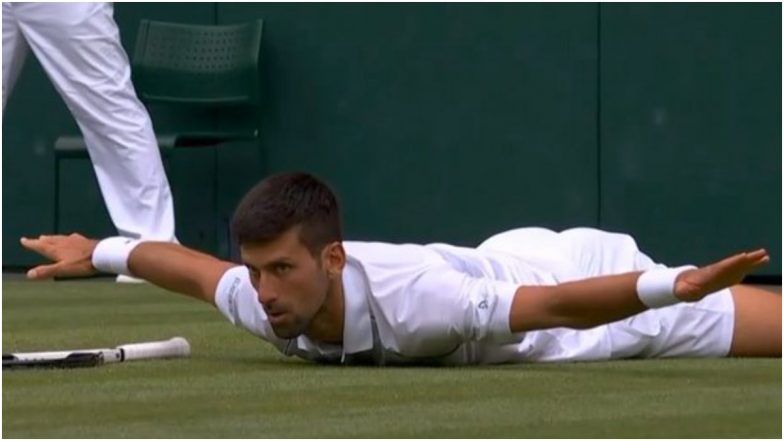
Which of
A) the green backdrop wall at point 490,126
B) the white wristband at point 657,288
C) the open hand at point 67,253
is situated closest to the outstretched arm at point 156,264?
the open hand at point 67,253

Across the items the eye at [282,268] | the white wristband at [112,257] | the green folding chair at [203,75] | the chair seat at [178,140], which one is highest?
the eye at [282,268]

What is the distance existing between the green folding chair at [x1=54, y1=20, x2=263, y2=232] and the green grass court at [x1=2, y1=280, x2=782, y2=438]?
239 inches

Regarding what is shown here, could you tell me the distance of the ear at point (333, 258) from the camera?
6.60 metres

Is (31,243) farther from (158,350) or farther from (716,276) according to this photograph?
(716,276)

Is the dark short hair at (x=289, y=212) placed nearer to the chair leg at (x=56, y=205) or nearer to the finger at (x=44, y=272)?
the finger at (x=44, y=272)

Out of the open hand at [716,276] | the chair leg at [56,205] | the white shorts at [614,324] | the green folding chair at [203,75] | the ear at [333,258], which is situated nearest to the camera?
the open hand at [716,276]

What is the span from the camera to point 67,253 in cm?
718

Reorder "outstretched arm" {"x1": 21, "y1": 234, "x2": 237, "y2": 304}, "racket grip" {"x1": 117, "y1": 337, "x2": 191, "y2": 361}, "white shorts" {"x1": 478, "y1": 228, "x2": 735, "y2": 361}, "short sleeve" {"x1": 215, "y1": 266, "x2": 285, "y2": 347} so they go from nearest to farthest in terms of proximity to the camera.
Answer: "short sleeve" {"x1": 215, "y1": 266, "x2": 285, "y2": 347}
"outstretched arm" {"x1": 21, "y1": 234, "x2": 237, "y2": 304}
"white shorts" {"x1": 478, "y1": 228, "x2": 735, "y2": 361}
"racket grip" {"x1": 117, "y1": 337, "x2": 191, "y2": 361}

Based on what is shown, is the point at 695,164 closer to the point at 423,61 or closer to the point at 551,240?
the point at 423,61

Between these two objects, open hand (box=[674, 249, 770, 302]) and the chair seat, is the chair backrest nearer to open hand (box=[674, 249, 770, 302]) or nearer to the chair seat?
the chair seat

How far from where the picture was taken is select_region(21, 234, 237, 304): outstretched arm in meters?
7.00

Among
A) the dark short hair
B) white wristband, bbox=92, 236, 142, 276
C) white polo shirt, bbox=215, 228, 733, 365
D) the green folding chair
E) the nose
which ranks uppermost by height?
the dark short hair

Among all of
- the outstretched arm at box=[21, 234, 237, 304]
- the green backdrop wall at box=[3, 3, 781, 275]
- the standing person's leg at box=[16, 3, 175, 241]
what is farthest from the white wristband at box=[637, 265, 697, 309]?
the green backdrop wall at box=[3, 3, 781, 275]

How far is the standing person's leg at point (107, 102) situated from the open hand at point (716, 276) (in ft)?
17.6
